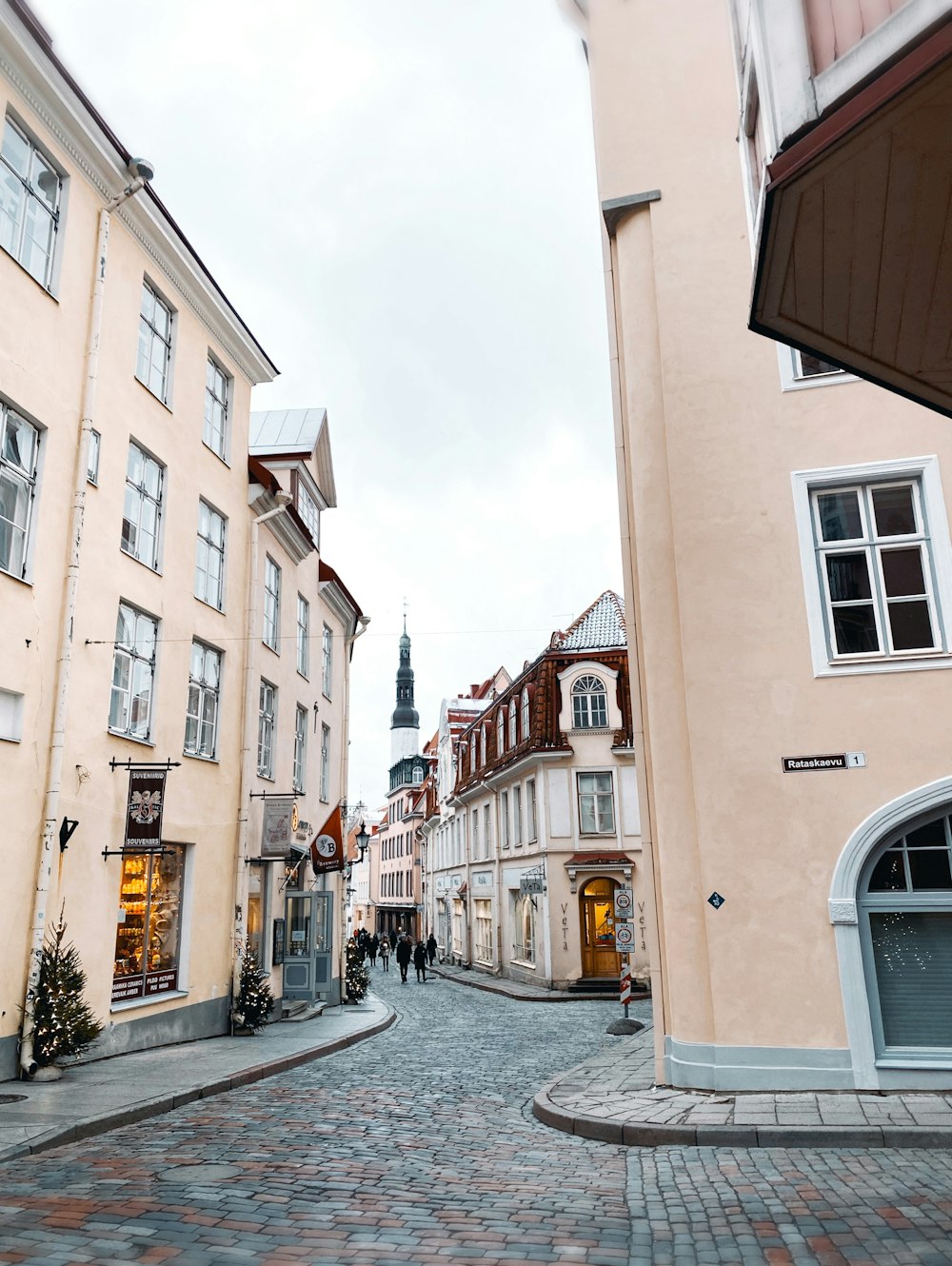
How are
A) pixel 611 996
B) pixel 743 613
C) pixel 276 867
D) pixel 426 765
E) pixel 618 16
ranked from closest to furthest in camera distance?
pixel 743 613 < pixel 618 16 < pixel 276 867 < pixel 611 996 < pixel 426 765

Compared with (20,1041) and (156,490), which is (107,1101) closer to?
(20,1041)

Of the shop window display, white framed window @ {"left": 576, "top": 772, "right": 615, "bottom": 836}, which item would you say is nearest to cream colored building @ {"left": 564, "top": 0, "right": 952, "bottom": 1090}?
the shop window display

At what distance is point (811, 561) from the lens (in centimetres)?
1089

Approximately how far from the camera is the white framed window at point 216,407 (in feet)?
59.2

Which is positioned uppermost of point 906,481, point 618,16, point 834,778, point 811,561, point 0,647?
point 618,16

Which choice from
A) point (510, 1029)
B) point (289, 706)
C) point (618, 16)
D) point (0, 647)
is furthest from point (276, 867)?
point (618, 16)

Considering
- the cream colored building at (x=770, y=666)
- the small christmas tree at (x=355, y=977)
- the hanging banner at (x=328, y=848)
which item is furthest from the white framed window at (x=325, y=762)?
the cream colored building at (x=770, y=666)

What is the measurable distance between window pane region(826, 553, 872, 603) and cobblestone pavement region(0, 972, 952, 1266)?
Result: 556cm

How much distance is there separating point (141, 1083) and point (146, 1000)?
3.58 m

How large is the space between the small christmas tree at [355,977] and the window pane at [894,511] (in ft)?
59.8

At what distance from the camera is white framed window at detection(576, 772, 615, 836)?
97.5ft

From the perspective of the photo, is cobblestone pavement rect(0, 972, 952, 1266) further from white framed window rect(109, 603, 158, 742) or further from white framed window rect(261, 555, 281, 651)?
white framed window rect(261, 555, 281, 651)

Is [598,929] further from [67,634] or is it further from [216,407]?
[67,634]

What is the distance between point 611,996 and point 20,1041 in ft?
62.7
